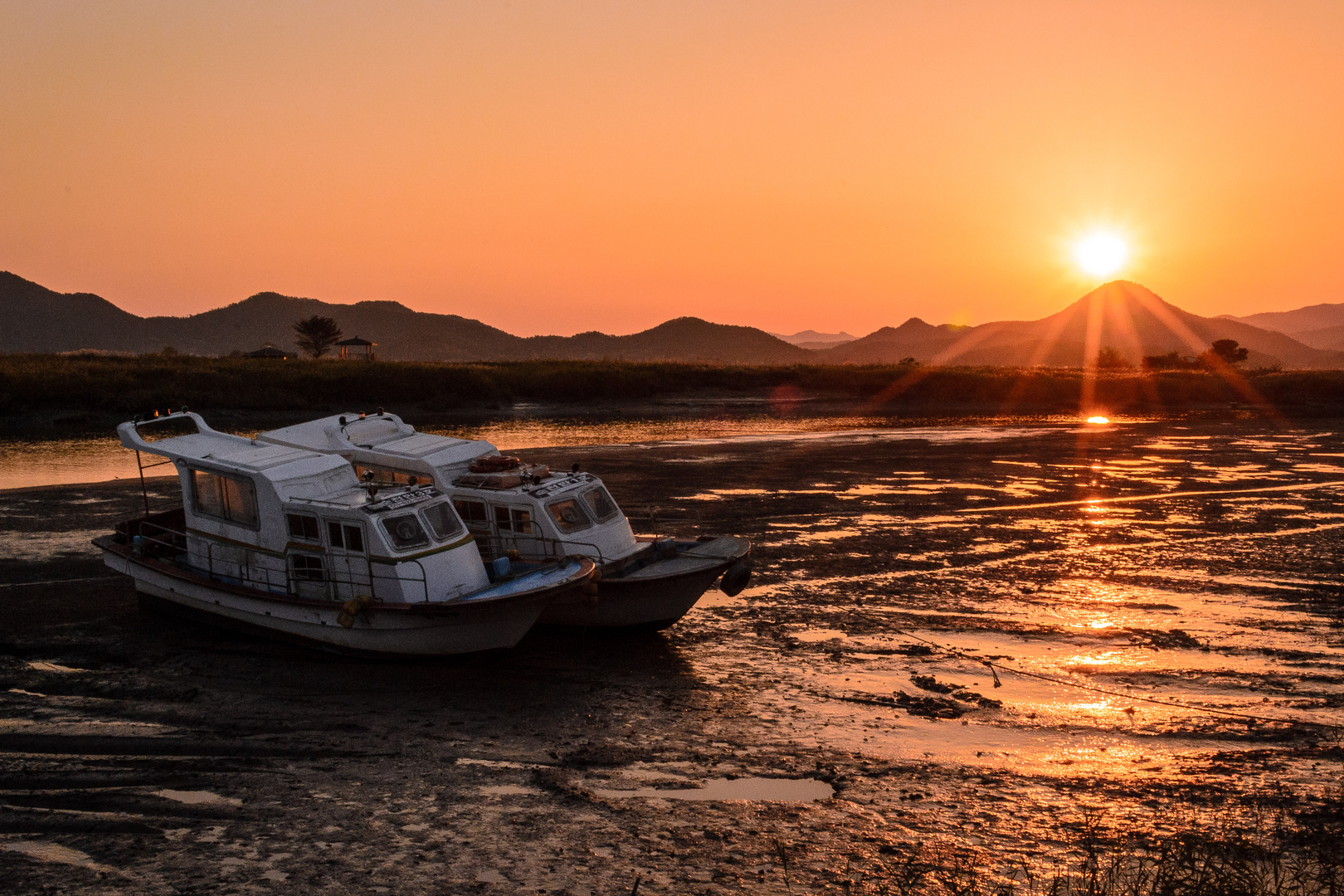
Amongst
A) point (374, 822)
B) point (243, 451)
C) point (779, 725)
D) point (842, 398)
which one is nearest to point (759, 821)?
point (779, 725)

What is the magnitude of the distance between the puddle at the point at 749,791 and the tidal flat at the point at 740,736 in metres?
0.04

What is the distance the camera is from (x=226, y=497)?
15805 millimetres

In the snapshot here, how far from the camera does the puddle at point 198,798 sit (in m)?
9.80

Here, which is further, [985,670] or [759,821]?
[985,670]

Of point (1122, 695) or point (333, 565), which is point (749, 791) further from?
point (333, 565)

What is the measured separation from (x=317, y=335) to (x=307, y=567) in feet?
314

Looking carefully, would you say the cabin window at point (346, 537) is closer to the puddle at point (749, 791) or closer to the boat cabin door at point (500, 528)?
the boat cabin door at point (500, 528)

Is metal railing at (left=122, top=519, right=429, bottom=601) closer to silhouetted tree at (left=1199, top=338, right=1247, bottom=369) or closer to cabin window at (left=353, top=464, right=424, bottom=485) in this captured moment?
cabin window at (left=353, top=464, right=424, bottom=485)

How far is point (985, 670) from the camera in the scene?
536 inches

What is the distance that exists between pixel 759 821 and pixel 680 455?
31.0m

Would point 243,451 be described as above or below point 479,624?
above

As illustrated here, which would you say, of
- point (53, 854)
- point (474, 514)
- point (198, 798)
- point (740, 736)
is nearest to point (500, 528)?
point (474, 514)

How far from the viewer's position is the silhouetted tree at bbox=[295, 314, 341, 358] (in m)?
104

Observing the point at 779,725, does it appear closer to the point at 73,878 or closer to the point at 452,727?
the point at 452,727
